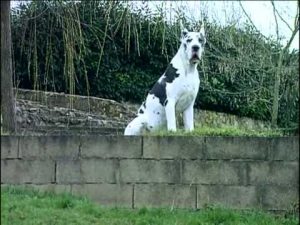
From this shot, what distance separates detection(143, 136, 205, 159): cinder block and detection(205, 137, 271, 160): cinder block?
0.09 meters

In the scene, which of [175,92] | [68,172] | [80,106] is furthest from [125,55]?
[68,172]

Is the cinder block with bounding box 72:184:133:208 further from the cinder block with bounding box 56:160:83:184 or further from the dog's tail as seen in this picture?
the dog's tail

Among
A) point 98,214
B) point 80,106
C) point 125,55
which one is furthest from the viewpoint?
point 125,55

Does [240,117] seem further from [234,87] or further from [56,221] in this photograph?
[56,221]

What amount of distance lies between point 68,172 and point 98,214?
0.68 m

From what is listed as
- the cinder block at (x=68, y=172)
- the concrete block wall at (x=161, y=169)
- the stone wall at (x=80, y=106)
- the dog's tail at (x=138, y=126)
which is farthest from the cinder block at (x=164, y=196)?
the stone wall at (x=80, y=106)

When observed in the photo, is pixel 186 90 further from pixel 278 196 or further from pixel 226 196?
pixel 278 196

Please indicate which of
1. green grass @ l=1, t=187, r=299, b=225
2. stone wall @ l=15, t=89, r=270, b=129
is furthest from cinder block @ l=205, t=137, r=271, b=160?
stone wall @ l=15, t=89, r=270, b=129

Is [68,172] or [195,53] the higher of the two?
[195,53]

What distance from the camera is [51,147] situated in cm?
578

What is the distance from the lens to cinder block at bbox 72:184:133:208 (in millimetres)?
5789

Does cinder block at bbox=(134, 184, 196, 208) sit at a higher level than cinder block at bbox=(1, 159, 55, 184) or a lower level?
lower

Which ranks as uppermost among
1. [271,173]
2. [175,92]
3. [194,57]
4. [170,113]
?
[194,57]

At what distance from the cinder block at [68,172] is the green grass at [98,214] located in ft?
0.54
